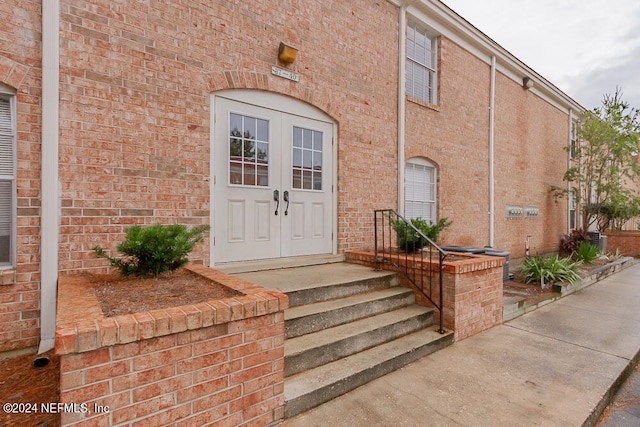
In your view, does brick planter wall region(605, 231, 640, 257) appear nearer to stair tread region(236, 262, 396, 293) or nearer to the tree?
the tree

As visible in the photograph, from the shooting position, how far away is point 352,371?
2578 mm

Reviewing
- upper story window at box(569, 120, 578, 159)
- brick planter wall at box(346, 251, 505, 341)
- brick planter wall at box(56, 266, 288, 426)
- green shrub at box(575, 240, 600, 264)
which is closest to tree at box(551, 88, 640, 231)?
upper story window at box(569, 120, 578, 159)

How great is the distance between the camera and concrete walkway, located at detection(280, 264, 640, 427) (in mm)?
2225

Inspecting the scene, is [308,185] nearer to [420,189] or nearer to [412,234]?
[412,234]

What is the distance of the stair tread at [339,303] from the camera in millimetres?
2919

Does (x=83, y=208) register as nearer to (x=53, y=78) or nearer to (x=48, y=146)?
(x=48, y=146)

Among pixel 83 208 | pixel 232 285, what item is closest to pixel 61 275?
pixel 83 208

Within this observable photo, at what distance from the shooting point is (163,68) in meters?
3.50

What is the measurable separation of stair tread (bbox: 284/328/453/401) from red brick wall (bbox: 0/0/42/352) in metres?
2.47

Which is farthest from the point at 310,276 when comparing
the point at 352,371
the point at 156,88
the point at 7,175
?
the point at 7,175

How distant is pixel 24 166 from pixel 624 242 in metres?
15.4

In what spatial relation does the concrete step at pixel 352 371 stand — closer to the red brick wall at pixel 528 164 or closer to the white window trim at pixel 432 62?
the white window trim at pixel 432 62

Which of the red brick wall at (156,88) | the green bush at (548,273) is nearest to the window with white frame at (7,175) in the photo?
the red brick wall at (156,88)

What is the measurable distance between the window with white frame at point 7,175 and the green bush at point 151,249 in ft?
2.77
